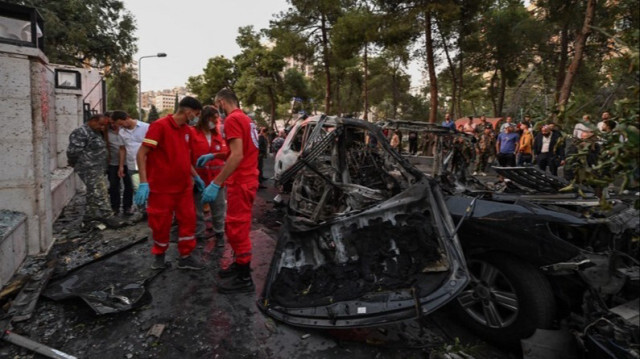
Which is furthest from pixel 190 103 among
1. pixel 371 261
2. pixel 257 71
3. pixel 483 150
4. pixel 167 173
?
pixel 257 71

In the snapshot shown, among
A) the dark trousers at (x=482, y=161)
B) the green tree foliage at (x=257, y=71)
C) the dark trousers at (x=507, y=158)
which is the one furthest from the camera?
the green tree foliage at (x=257, y=71)

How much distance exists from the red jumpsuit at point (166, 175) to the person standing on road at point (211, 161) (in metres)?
0.86

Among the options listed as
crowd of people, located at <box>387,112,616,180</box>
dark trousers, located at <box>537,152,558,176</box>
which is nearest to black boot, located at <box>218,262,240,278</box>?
crowd of people, located at <box>387,112,616,180</box>

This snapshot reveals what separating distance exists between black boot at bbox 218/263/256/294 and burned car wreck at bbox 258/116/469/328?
40 cm

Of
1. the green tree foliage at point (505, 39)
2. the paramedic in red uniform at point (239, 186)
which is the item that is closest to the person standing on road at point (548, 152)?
the paramedic in red uniform at point (239, 186)

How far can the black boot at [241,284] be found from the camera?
3502 mm

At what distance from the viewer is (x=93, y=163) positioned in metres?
5.27

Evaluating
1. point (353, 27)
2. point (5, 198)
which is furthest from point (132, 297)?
point (353, 27)

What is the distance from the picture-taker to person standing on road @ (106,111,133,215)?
18.3 ft

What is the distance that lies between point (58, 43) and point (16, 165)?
66.4ft

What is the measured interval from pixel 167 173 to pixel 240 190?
799 millimetres

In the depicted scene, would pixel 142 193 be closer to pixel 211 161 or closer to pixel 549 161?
pixel 211 161

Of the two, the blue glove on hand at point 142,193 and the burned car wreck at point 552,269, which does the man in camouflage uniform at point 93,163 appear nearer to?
the blue glove on hand at point 142,193

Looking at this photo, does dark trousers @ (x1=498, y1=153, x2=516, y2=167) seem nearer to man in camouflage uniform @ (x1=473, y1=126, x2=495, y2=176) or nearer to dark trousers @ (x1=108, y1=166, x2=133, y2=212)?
man in camouflage uniform @ (x1=473, y1=126, x2=495, y2=176)
